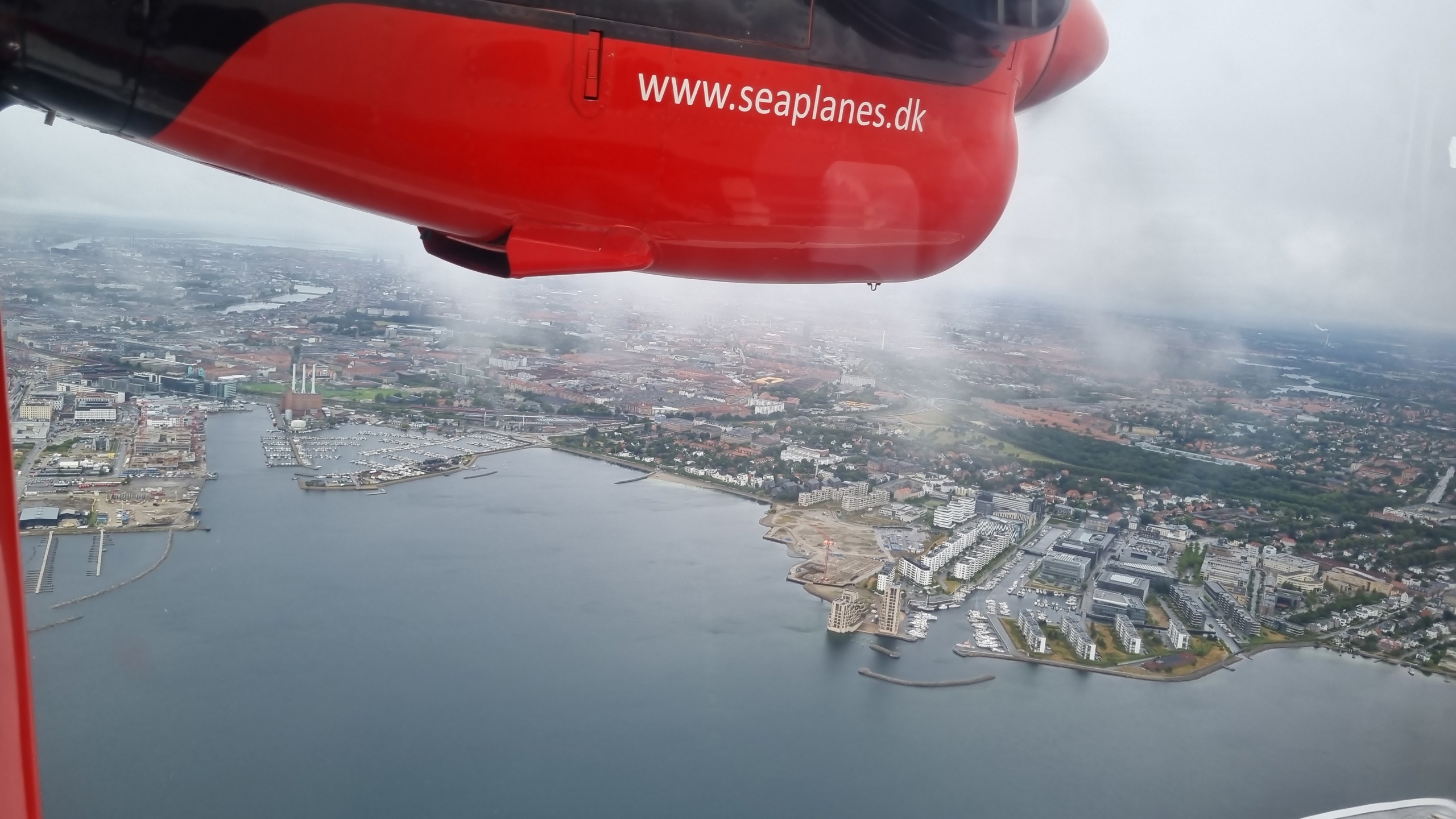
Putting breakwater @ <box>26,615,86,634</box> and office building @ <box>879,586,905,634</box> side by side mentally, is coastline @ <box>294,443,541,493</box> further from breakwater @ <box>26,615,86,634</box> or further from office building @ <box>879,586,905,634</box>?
office building @ <box>879,586,905,634</box>

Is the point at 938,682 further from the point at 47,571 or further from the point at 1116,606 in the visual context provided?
the point at 47,571

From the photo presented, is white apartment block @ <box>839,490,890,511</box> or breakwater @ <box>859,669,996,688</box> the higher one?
white apartment block @ <box>839,490,890,511</box>

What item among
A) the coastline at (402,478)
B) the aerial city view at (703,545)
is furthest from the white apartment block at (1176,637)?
the coastline at (402,478)

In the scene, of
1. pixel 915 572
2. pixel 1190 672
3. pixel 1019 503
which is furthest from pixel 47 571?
pixel 1190 672

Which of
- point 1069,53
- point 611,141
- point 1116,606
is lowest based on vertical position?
point 1116,606

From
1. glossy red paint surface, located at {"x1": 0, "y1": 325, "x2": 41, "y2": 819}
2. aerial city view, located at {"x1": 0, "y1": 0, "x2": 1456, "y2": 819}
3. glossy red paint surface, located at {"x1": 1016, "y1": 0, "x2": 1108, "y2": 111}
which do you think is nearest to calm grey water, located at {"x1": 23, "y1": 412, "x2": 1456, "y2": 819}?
aerial city view, located at {"x1": 0, "y1": 0, "x2": 1456, "y2": 819}
